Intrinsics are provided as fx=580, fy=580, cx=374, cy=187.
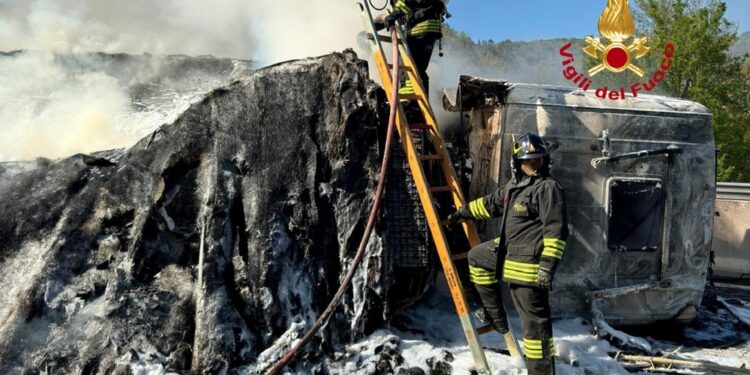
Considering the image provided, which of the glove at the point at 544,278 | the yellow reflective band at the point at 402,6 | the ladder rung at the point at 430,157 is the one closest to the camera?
the glove at the point at 544,278

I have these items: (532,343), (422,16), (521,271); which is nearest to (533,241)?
(521,271)

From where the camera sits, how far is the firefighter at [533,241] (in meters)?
3.78

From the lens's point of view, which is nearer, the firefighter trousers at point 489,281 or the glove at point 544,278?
the glove at point 544,278

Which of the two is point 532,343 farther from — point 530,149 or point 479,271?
point 530,149

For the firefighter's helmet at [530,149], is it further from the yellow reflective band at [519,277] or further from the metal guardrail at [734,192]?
the metal guardrail at [734,192]

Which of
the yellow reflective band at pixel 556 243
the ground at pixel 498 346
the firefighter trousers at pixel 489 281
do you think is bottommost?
the ground at pixel 498 346

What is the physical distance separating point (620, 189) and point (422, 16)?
2443 millimetres

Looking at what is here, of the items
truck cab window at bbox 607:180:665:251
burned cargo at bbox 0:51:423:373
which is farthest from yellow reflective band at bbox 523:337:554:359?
truck cab window at bbox 607:180:665:251

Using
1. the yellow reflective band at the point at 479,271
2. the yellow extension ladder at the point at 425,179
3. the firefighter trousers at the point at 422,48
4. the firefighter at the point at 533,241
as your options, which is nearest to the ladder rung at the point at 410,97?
the yellow extension ladder at the point at 425,179

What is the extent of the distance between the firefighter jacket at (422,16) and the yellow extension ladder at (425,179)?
1.12 ft

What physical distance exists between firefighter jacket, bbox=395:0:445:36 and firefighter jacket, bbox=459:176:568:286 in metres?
2.06

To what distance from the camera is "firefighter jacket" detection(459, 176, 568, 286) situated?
376 centimetres

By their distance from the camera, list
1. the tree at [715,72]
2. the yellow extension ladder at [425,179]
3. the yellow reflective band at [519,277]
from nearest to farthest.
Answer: the yellow reflective band at [519,277]
the yellow extension ladder at [425,179]
the tree at [715,72]

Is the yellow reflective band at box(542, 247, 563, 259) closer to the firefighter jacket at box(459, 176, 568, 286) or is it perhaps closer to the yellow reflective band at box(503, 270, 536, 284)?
the firefighter jacket at box(459, 176, 568, 286)
